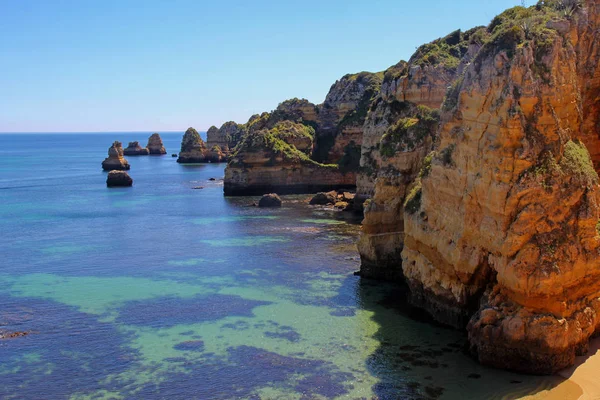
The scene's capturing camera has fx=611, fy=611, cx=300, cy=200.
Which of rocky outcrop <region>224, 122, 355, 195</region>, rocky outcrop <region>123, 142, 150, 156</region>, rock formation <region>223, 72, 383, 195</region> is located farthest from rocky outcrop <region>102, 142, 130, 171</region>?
rocky outcrop <region>123, 142, 150, 156</region>

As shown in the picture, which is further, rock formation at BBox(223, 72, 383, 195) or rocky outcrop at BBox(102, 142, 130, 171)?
rocky outcrop at BBox(102, 142, 130, 171)

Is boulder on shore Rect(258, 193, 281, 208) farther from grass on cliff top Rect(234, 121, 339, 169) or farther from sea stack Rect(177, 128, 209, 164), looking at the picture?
sea stack Rect(177, 128, 209, 164)

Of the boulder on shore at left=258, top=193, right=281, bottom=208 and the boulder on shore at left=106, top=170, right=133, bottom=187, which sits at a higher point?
the boulder on shore at left=106, top=170, right=133, bottom=187

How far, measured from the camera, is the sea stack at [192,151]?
15638 cm

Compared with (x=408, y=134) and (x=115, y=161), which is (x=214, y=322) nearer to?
(x=408, y=134)

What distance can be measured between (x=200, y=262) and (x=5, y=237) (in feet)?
78.1

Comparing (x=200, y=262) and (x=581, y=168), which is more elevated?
(x=581, y=168)

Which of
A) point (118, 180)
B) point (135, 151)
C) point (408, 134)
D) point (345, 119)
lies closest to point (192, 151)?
point (135, 151)

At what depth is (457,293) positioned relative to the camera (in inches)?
1175

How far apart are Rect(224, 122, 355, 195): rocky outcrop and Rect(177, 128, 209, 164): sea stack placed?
65.3 m

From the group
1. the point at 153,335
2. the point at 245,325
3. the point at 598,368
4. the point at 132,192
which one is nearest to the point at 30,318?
the point at 153,335

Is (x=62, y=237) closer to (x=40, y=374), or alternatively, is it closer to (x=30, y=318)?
(x=30, y=318)

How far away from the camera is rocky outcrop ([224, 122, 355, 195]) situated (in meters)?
90.1

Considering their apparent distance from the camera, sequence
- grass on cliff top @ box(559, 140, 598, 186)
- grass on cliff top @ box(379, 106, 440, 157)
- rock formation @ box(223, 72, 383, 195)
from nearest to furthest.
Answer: grass on cliff top @ box(559, 140, 598, 186)
grass on cliff top @ box(379, 106, 440, 157)
rock formation @ box(223, 72, 383, 195)
